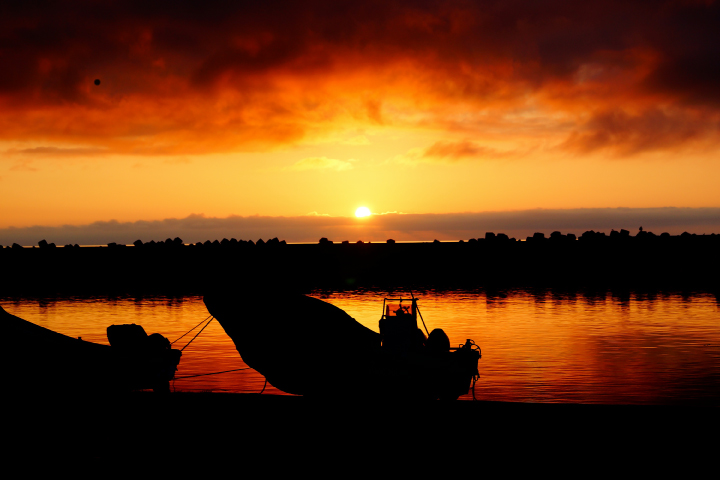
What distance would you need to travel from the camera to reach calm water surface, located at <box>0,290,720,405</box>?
26.1 meters

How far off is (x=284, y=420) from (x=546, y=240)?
172m

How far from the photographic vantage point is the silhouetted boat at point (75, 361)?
1892 centimetres

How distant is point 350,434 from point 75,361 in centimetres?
904

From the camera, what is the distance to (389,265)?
488 feet

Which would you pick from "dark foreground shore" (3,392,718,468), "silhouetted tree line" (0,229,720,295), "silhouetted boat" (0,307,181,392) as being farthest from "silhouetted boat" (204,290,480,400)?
"silhouetted tree line" (0,229,720,295)

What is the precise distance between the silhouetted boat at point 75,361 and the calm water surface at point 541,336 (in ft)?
15.8

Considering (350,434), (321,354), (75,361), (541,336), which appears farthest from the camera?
(541,336)

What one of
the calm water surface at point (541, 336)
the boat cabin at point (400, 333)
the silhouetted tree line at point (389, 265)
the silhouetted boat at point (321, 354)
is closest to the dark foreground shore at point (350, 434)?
the silhouetted boat at point (321, 354)

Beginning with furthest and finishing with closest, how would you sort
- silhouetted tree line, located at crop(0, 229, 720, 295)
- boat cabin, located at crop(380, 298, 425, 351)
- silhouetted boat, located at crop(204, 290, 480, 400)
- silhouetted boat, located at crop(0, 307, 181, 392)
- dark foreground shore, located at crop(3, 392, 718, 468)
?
silhouetted tree line, located at crop(0, 229, 720, 295), boat cabin, located at crop(380, 298, 425, 351), silhouetted boat, located at crop(0, 307, 181, 392), silhouetted boat, located at crop(204, 290, 480, 400), dark foreground shore, located at crop(3, 392, 718, 468)

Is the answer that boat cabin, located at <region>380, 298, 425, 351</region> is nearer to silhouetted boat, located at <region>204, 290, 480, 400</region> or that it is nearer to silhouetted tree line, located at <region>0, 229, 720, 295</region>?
silhouetted boat, located at <region>204, 290, 480, 400</region>

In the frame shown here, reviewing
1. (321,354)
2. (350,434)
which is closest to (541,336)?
(321,354)

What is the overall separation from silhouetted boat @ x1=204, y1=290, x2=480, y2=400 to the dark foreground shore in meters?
0.75

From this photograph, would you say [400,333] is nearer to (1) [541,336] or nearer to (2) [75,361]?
(2) [75,361]

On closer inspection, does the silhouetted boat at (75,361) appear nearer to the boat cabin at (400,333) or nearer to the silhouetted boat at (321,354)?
the silhouetted boat at (321,354)
